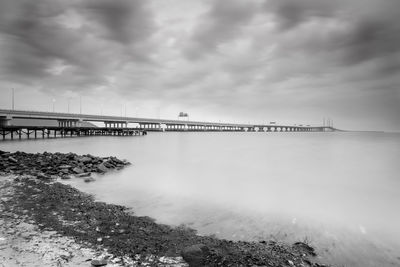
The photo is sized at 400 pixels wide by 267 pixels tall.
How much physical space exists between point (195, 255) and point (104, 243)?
1834 millimetres

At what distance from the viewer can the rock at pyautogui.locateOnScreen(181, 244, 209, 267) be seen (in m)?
3.88

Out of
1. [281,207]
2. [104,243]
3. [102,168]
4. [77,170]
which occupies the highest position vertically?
[104,243]

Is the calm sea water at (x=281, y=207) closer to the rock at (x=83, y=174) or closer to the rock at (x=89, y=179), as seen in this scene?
the rock at (x=89, y=179)

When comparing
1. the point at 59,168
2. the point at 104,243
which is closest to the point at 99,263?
the point at 104,243

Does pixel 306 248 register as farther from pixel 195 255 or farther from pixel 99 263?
pixel 99 263

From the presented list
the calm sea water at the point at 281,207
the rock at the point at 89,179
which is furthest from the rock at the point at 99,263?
the rock at the point at 89,179

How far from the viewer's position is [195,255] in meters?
4.01

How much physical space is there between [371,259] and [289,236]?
1.73 metres

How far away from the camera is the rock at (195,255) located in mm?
3883

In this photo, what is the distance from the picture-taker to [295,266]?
4043 mm

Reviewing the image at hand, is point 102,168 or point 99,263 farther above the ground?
point 99,263

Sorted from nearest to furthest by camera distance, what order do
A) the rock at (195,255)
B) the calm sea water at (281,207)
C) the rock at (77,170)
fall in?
the rock at (195,255) < the calm sea water at (281,207) < the rock at (77,170)

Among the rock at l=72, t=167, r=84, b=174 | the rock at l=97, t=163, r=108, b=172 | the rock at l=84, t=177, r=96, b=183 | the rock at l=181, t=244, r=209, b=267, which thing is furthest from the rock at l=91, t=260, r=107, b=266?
the rock at l=97, t=163, r=108, b=172

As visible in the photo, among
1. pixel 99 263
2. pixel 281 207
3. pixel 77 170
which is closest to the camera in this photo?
pixel 99 263
